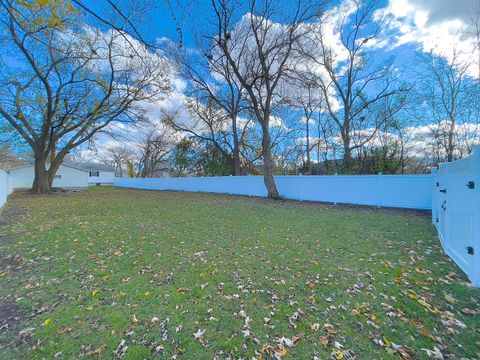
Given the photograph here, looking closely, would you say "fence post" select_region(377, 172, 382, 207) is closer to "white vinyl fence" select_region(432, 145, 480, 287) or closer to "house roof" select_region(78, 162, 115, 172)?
"white vinyl fence" select_region(432, 145, 480, 287)

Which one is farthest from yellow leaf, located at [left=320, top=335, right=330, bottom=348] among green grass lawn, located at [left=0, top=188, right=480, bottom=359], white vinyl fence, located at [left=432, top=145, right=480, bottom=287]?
white vinyl fence, located at [left=432, top=145, right=480, bottom=287]

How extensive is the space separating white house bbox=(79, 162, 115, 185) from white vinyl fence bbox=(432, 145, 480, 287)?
147ft

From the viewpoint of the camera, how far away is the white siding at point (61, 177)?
→ 22.8 metres

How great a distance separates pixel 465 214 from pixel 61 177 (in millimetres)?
31237

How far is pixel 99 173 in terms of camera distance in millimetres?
40281

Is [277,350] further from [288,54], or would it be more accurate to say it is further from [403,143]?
[403,143]

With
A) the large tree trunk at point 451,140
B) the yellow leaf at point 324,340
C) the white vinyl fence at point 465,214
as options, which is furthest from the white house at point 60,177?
the large tree trunk at point 451,140

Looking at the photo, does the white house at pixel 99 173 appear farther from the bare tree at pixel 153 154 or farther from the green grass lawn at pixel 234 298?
the green grass lawn at pixel 234 298

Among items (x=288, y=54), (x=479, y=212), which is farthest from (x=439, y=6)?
(x=479, y=212)

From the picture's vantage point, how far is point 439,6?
25.2ft

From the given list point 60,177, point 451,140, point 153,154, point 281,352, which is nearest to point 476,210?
point 281,352

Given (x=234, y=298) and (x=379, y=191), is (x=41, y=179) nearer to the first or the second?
(x=234, y=298)

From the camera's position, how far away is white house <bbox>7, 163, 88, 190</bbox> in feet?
74.8

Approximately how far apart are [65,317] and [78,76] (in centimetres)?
1687
